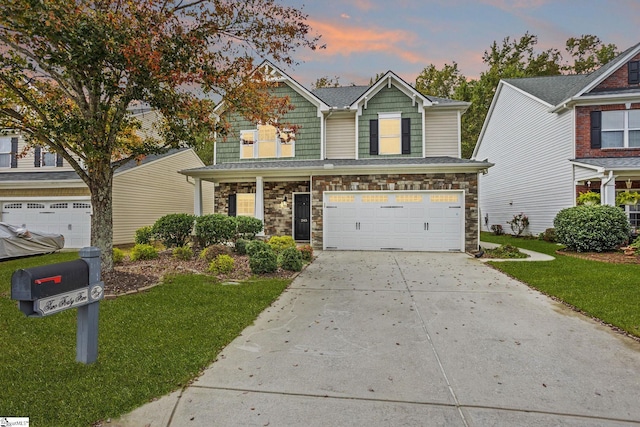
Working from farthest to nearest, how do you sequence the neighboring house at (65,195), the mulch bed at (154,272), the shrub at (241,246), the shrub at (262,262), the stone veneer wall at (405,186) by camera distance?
1. the neighboring house at (65,195)
2. the stone veneer wall at (405,186)
3. the shrub at (241,246)
4. the shrub at (262,262)
5. the mulch bed at (154,272)

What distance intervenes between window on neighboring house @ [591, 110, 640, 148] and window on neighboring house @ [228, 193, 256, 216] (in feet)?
47.9

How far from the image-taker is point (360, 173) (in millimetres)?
11898

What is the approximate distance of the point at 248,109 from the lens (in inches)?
314

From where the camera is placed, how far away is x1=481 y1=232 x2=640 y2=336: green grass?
485cm

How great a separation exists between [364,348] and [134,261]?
25.3ft

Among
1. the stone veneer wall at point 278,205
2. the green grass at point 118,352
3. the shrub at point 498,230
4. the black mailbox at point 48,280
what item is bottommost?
the green grass at point 118,352

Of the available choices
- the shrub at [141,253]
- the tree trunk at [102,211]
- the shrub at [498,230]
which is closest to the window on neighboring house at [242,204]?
the shrub at [141,253]

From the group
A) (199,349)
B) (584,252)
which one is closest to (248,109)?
(199,349)

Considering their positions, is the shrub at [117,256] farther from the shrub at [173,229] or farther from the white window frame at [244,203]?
the white window frame at [244,203]

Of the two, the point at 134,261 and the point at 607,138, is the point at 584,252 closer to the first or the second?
the point at 607,138

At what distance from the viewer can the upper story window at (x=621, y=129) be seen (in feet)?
42.4

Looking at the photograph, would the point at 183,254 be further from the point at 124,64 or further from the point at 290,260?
the point at 124,64

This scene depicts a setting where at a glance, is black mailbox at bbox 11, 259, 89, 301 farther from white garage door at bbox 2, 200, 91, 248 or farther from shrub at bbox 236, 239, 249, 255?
white garage door at bbox 2, 200, 91, 248

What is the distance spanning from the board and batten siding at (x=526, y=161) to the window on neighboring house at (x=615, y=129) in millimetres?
842
